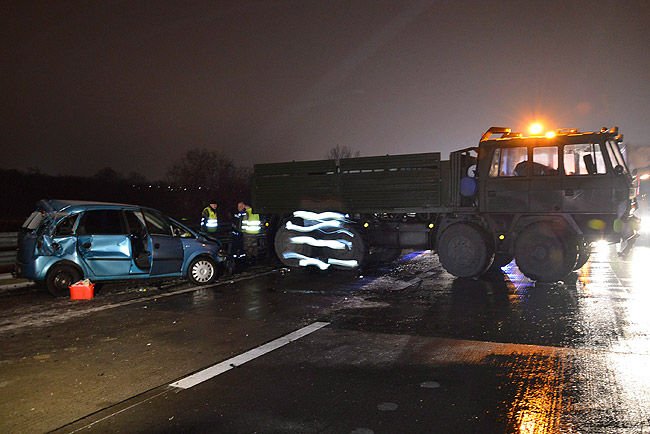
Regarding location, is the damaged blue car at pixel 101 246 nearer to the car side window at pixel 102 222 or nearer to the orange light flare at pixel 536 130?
the car side window at pixel 102 222

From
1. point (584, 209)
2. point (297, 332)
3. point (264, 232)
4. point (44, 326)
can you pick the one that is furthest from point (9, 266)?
point (584, 209)

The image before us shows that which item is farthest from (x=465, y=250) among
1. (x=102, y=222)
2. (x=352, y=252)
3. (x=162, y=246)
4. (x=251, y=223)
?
(x=102, y=222)

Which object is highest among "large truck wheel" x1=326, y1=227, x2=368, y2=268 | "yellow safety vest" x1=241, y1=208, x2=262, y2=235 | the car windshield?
the car windshield

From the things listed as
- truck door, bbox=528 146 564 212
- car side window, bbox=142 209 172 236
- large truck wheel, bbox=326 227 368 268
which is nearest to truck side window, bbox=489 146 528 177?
truck door, bbox=528 146 564 212

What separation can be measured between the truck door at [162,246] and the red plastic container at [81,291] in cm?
123

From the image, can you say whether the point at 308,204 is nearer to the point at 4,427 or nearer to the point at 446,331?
the point at 446,331

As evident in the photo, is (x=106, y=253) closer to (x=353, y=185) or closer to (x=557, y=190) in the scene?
(x=353, y=185)

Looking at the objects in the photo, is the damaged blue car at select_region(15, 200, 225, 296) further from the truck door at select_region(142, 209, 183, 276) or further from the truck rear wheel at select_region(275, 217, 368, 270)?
the truck rear wheel at select_region(275, 217, 368, 270)

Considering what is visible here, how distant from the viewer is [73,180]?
52.9 meters

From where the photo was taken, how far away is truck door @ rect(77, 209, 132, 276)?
379 inches

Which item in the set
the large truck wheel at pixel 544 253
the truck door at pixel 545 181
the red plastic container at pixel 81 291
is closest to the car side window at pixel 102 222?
the red plastic container at pixel 81 291

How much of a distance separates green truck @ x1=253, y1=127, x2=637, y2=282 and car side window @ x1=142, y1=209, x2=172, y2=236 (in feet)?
10.7

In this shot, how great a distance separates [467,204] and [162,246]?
643cm

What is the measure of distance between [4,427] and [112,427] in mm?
864
